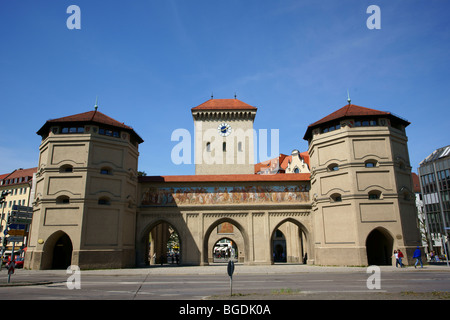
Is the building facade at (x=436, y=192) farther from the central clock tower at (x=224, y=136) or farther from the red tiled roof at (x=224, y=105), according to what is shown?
the red tiled roof at (x=224, y=105)

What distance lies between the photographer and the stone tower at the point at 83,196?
92.3 ft

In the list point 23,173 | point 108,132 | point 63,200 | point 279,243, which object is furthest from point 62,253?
point 23,173

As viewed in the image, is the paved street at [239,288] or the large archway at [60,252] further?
the large archway at [60,252]

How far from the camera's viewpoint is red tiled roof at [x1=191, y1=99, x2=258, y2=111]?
50281mm

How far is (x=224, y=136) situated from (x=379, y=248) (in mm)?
26935

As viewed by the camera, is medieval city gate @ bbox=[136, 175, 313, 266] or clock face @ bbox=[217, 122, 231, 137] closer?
medieval city gate @ bbox=[136, 175, 313, 266]

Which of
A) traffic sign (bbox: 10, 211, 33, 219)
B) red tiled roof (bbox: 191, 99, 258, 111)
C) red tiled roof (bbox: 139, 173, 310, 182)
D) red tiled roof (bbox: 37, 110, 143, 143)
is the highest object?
red tiled roof (bbox: 191, 99, 258, 111)

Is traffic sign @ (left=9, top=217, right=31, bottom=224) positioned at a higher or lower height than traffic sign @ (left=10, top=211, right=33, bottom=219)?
lower

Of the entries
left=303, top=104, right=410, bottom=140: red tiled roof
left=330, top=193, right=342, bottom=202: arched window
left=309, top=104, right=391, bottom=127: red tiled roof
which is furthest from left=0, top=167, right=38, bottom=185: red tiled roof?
left=330, top=193, right=342, bottom=202: arched window

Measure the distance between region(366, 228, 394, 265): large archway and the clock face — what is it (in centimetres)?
2575

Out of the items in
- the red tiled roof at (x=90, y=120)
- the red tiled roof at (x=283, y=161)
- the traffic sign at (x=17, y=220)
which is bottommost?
the traffic sign at (x=17, y=220)

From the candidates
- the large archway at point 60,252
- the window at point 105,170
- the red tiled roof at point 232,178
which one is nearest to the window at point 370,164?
the red tiled roof at point 232,178

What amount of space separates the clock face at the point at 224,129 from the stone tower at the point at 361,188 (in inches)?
794

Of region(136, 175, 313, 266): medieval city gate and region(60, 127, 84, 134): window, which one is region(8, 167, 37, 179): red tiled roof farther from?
region(136, 175, 313, 266): medieval city gate
